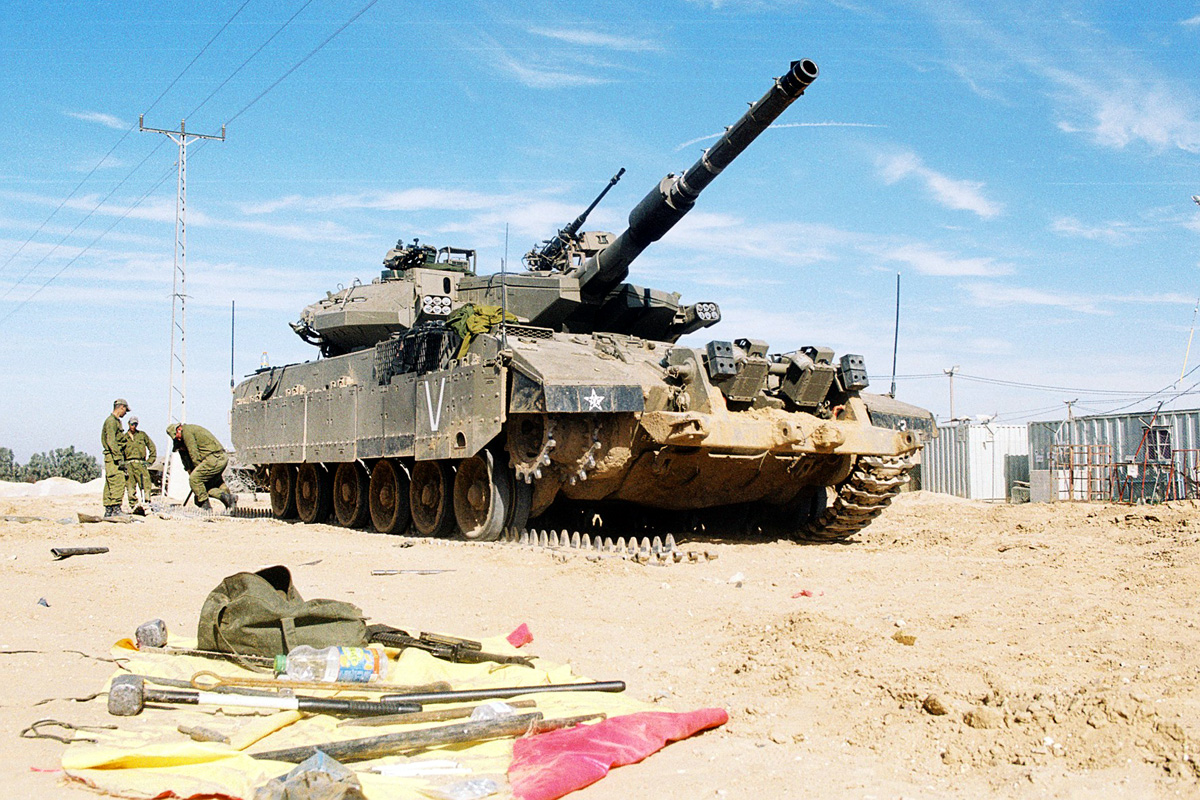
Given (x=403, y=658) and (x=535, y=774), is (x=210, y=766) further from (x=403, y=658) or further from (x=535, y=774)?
(x=403, y=658)

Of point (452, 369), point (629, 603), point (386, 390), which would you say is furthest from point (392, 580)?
point (386, 390)

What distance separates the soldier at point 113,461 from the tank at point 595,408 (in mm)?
2767

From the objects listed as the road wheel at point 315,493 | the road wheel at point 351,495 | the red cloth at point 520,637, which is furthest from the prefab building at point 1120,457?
the red cloth at point 520,637

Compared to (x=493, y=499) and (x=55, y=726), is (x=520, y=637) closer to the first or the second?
(x=55, y=726)

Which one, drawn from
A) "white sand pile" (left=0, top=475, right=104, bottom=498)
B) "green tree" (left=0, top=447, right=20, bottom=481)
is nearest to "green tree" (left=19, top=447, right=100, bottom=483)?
"green tree" (left=0, top=447, right=20, bottom=481)

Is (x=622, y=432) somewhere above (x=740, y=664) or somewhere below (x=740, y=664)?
above

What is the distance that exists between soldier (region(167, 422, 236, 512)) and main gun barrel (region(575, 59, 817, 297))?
24.1 feet

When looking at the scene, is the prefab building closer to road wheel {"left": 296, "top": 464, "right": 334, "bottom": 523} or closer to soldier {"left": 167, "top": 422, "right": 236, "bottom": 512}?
road wheel {"left": 296, "top": 464, "right": 334, "bottom": 523}

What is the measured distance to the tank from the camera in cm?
1050

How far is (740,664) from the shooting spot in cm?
568

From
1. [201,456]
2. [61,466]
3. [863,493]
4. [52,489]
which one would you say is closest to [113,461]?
[201,456]

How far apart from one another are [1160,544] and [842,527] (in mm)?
3114

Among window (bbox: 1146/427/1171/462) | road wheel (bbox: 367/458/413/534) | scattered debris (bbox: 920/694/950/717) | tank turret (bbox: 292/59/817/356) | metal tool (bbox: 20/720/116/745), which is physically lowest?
metal tool (bbox: 20/720/116/745)

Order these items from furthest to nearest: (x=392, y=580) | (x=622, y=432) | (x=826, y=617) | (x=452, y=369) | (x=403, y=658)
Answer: (x=452, y=369)
(x=622, y=432)
(x=392, y=580)
(x=826, y=617)
(x=403, y=658)
